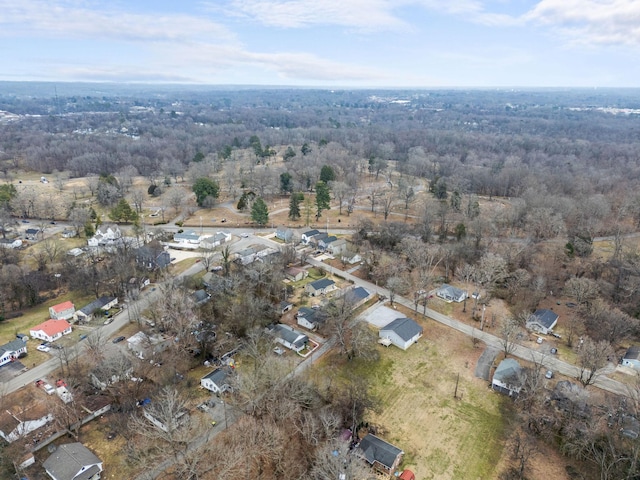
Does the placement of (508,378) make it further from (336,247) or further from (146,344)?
(336,247)

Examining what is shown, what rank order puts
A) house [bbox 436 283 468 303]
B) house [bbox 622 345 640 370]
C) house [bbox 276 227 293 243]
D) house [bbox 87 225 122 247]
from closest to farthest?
house [bbox 622 345 640 370] < house [bbox 436 283 468 303] < house [bbox 87 225 122 247] < house [bbox 276 227 293 243]

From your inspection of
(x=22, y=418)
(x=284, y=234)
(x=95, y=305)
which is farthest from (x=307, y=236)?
(x=22, y=418)

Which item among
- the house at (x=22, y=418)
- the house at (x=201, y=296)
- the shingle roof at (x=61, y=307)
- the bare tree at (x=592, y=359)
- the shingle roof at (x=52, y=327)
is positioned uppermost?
the bare tree at (x=592, y=359)

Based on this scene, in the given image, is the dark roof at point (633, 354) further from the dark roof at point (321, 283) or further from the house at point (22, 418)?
the house at point (22, 418)

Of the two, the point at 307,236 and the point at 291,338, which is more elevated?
the point at 307,236

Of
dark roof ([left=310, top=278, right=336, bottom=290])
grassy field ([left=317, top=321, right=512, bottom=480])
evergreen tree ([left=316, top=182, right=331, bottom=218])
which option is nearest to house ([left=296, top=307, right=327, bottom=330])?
grassy field ([left=317, top=321, right=512, bottom=480])

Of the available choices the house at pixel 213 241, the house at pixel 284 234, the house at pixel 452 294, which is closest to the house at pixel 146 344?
the house at pixel 213 241

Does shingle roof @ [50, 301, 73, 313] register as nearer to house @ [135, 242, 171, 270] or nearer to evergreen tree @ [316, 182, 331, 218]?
house @ [135, 242, 171, 270]
